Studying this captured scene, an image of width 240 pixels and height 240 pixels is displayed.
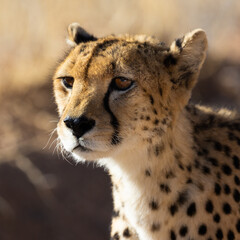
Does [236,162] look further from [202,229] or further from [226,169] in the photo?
[202,229]

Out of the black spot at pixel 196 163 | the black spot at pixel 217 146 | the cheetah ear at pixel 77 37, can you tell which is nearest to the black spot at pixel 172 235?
the black spot at pixel 196 163

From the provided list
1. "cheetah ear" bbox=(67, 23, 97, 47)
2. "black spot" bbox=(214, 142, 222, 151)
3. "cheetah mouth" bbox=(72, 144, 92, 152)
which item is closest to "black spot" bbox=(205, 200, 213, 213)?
"black spot" bbox=(214, 142, 222, 151)

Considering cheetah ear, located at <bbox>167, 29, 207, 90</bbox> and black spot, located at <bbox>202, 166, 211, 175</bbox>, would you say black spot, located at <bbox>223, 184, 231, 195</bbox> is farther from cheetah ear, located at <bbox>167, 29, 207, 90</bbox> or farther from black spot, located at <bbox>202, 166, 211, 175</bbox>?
cheetah ear, located at <bbox>167, 29, 207, 90</bbox>

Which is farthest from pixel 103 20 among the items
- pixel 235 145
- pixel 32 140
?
pixel 235 145

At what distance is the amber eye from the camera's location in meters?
1.95

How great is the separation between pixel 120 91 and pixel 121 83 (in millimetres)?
27

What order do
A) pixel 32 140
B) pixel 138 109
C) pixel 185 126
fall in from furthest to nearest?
pixel 32 140 → pixel 185 126 → pixel 138 109

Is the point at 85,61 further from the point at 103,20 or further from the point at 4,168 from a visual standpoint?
the point at 103,20

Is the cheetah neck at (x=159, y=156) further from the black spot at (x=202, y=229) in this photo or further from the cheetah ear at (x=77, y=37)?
the cheetah ear at (x=77, y=37)


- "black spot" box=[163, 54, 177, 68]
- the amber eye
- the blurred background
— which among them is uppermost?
"black spot" box=[163, 54, 177, 68]

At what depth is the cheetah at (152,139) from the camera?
1938mm

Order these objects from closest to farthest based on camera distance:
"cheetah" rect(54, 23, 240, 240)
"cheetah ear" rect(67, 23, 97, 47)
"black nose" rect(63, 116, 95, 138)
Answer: "black nose" rect(63, 116, 95, 138), "cheetah" rect(54, 23, 240, 240), "cheetah ear" rect(67, 23, 97, 47)

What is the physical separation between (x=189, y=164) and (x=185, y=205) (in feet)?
0.48

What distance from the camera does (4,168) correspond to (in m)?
4.29
